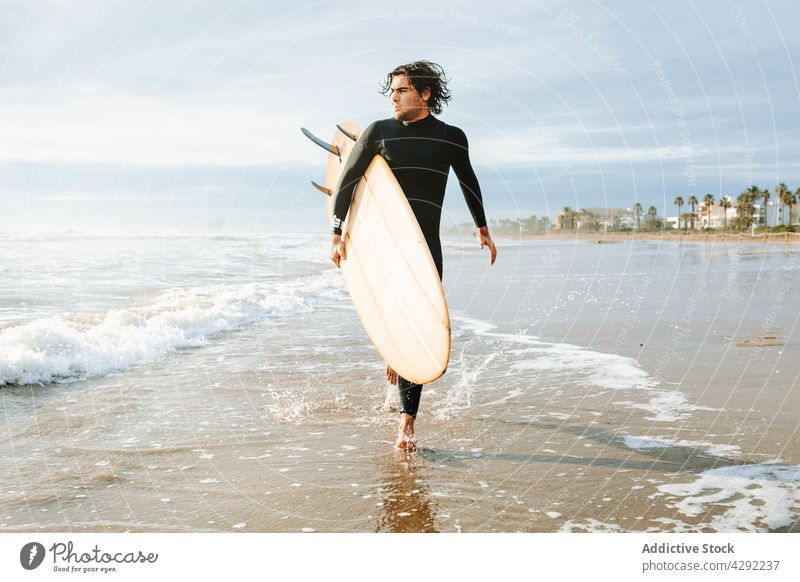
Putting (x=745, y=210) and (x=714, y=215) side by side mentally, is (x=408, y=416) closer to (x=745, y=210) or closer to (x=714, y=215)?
(x=745, y=210)

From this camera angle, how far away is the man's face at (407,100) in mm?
3533

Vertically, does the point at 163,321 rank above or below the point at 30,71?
below

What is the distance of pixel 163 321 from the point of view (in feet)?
25.9

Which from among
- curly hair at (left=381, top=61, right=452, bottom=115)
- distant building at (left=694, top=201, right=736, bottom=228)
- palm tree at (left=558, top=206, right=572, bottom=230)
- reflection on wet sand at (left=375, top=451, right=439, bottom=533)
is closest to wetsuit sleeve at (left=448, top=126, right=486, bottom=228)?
curly hair at (left=381, top=61, right=452, bottom=115)

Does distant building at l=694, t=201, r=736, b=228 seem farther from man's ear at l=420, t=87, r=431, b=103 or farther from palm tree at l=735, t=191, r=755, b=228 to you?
man's ear at l=420, t=87, r=431, b=103

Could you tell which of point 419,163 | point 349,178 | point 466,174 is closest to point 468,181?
point 466,174

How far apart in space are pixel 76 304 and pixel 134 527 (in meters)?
7.97

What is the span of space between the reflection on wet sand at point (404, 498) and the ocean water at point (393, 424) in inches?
0.4

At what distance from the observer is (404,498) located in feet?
Answer: 9.62

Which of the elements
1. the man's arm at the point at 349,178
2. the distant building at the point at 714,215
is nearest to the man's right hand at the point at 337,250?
the man's arm at the point at 349,178

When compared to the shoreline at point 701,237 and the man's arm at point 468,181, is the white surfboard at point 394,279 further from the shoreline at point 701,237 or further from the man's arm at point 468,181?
the shoreline at point 701,237

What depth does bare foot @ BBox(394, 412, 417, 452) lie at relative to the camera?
11.6 feet

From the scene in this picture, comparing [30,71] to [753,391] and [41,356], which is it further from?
[753,391]
